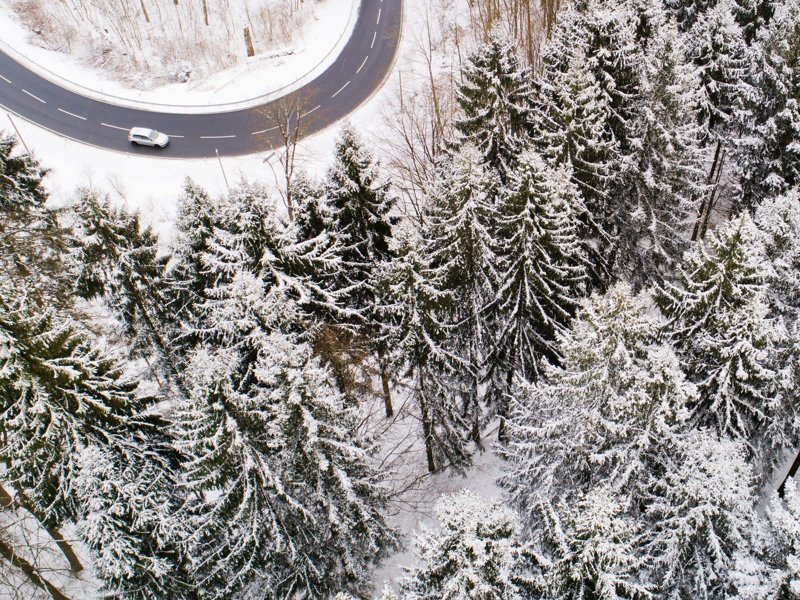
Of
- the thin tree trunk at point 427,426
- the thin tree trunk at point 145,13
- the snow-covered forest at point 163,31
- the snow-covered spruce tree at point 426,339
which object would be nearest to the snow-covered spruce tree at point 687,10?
the snow-covered spruce tree at point 426,339

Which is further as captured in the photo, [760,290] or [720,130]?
[720,130]

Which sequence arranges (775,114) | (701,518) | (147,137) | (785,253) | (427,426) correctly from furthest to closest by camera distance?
(147,137) → (775,114) → (427,426) → (785,253) → (701,518)

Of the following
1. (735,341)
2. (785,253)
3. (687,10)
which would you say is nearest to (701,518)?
(735,341)

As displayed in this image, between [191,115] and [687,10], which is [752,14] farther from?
[191,115]

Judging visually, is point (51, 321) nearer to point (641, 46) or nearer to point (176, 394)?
point (176, 394)

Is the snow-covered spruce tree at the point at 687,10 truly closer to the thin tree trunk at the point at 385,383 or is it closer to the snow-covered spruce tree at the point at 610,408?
the snow-covered spruce tree at the point at 610,408

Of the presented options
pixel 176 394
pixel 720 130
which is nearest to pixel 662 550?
pixel 176 394
